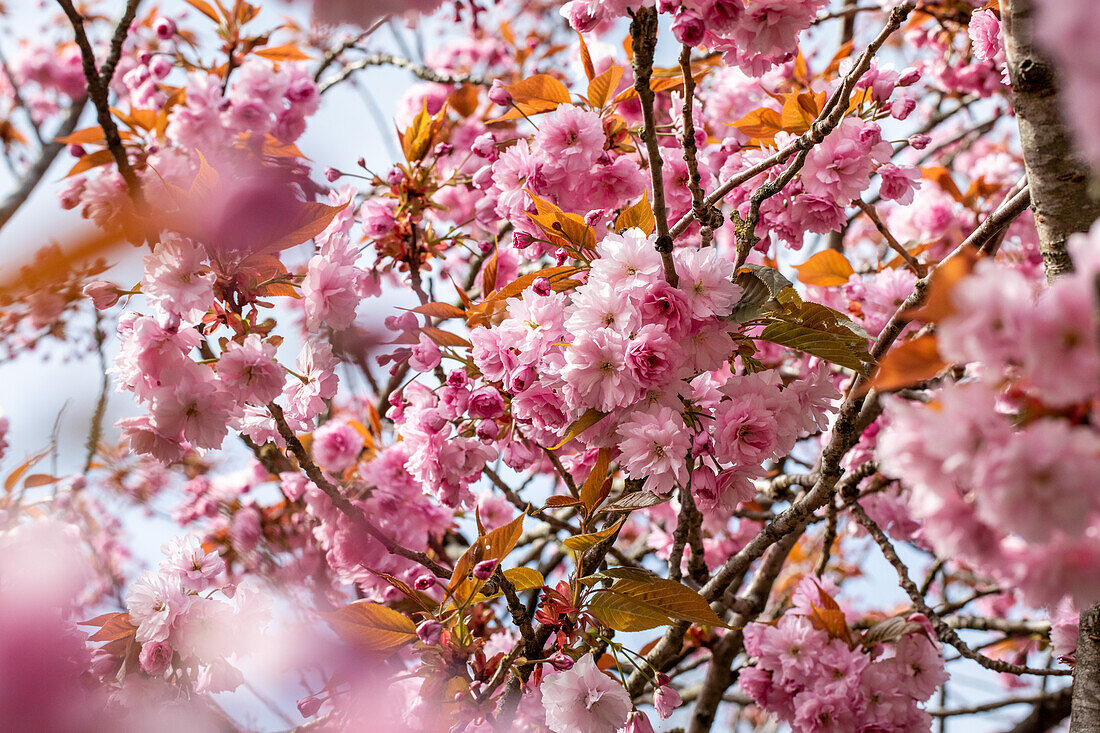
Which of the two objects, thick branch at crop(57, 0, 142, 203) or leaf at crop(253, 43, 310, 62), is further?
leaf at crop(253, 43, 310, 62)

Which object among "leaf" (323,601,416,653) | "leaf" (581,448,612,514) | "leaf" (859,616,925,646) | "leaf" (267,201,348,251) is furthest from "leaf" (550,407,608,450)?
"leaf" (859,616,925,646)

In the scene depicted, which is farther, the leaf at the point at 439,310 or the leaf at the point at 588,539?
the leaf at the point at 439,310

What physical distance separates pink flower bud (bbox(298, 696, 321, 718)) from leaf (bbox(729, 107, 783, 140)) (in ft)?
3.91

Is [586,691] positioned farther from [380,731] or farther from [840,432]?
[840,432]

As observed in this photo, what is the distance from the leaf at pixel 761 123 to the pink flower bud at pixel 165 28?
5.86 feet

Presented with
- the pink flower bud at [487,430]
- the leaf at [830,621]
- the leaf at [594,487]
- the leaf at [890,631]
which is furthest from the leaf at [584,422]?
the leaf at [890,631]

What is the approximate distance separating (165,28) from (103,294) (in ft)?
4.72

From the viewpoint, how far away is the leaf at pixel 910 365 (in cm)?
54

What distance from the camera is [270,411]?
48.6 inches

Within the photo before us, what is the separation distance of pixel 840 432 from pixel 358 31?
984mm

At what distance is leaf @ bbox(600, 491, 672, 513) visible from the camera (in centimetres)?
109

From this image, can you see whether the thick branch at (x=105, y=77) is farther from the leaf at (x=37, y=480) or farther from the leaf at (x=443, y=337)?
the leaf at (x=443, y=337)

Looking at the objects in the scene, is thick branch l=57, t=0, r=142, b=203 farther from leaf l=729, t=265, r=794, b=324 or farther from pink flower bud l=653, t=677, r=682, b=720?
pink flower bud l=653, t=677, r=682, b=720

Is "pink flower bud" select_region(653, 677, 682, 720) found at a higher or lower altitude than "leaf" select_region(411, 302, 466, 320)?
lower
